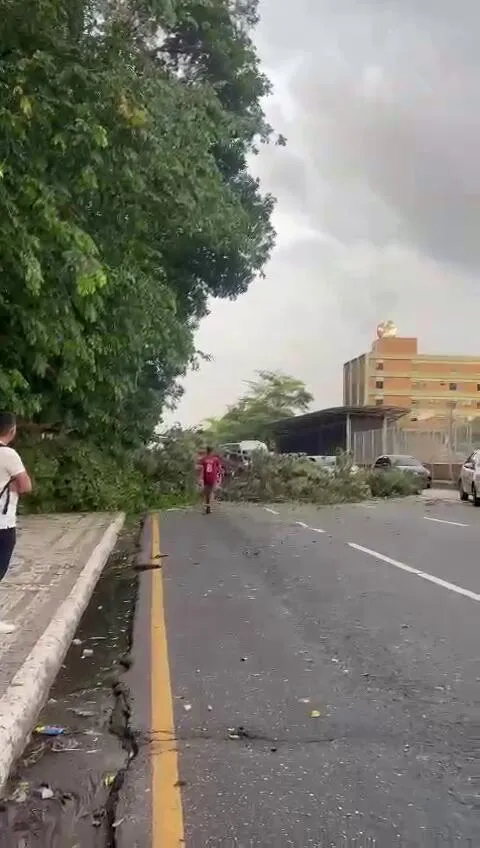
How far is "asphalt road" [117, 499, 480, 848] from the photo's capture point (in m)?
4.04

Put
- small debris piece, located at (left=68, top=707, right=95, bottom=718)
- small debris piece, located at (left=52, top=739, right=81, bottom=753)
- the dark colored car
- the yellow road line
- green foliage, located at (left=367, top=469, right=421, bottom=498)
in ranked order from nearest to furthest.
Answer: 1. the yellow road line
2. small debris piece, located at (left=52, top=739, right=81, bottom=753)
3. small debris piece, located at (left=68, top=707, right=95, bottom=718)
4. green foliage, located at (left=367, top=469, right=421, bottom=498)
5. the dark colored car

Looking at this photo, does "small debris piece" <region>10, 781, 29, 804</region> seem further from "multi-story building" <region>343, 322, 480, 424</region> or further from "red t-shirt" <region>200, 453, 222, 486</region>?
"multi-story building" <region>343, 322, 480, 424</region>

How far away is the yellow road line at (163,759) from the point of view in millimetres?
3936

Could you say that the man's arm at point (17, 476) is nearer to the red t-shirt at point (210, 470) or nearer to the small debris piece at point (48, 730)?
the small debris piece at point (48, 730)

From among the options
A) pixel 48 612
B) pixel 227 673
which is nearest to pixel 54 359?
pixel 48 612

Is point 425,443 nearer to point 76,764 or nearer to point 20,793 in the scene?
point 76,764

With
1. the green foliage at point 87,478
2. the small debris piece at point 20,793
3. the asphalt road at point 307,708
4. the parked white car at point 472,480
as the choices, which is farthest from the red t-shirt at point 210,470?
the small debris piece at point 20,793

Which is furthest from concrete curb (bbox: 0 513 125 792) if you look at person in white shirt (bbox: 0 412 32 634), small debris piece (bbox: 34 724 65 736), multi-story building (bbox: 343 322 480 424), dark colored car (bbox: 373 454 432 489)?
multi-story building (bbox: 343 322 480 424)

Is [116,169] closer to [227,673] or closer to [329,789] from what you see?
[227,673]

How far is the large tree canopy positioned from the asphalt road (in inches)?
157

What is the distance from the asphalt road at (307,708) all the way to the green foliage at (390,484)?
1938 cm

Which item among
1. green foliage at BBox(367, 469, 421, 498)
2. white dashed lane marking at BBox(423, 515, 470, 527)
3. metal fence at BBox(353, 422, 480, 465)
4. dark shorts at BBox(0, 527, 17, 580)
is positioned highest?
metal fence at BBox(353, 422, 480, 465)

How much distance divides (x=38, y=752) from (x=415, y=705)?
2294mm

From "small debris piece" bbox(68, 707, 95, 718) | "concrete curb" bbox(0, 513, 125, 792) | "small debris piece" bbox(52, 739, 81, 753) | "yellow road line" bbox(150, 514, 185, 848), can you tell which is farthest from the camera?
"small debris piece" bbox(68, 707, 95, 718)
